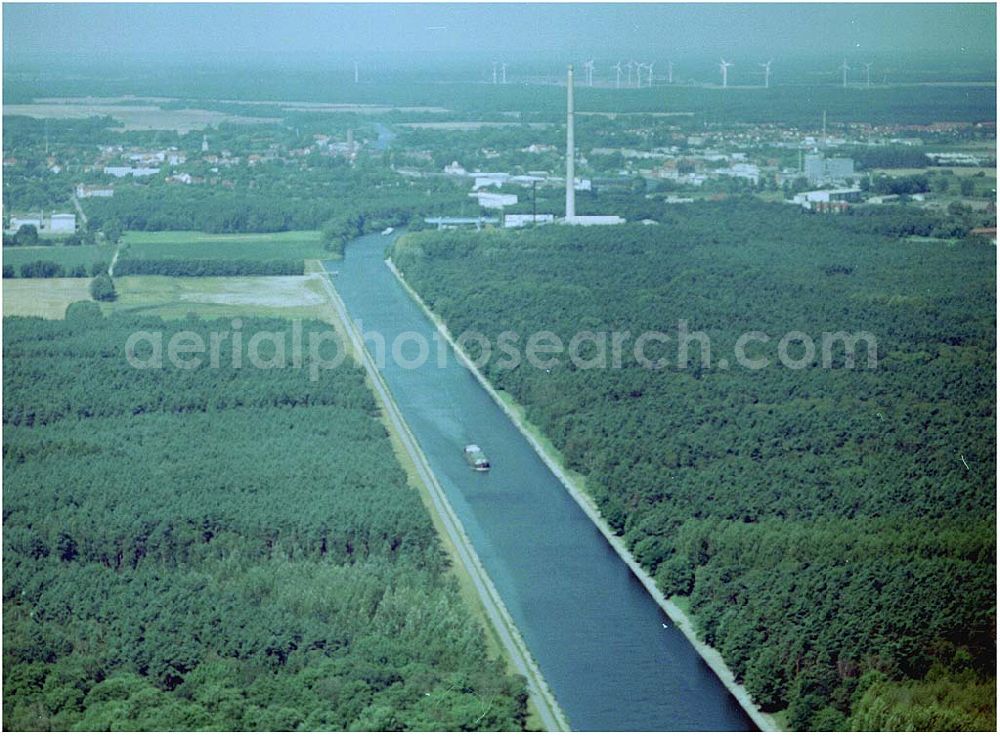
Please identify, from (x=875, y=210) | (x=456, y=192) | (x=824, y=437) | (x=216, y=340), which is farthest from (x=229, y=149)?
(x=824, y=437)

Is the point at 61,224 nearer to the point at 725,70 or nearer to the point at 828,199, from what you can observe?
the point at 828,199

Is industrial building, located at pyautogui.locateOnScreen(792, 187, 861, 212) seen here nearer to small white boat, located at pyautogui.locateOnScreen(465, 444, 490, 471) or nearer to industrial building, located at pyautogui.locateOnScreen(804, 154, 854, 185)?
industrial building, located at pyautogui.locateOnScreen(804, 154, 854, 185)

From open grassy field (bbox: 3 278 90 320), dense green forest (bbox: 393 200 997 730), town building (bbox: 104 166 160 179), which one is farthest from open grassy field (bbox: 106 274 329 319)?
town building (bbox: 104 166 160 179)

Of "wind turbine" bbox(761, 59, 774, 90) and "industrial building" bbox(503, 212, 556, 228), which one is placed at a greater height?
"wind turbine" bbox(761, 59, 774, 90)

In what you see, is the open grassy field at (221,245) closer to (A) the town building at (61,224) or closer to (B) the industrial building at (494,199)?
(A) the town building at (61,224)

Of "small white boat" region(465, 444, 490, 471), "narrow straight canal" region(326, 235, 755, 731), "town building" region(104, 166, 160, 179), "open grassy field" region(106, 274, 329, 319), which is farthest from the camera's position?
"town building" region(104, 166, 160, 179)

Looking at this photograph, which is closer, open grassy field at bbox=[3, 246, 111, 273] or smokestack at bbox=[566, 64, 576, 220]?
open grassy field at bbox=[3, 246, 111, 273]

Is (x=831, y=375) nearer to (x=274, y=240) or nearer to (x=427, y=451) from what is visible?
(x=427, y=451)
